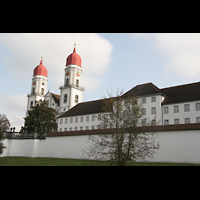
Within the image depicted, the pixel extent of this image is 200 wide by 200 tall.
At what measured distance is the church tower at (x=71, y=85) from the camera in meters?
61.0

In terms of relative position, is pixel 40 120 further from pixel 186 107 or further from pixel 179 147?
pixel 179 147

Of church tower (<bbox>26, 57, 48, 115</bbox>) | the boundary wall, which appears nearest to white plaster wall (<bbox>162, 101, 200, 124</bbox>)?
the boundary wall

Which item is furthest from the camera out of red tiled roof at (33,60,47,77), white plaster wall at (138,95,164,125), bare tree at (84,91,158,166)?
red tiled roof at (33,60,47,77)

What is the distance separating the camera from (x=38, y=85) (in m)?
75.3

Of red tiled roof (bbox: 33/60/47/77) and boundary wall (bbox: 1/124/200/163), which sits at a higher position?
red tiled roof (bbox: 33/60/47/77)

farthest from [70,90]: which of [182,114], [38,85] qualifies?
[182,114]

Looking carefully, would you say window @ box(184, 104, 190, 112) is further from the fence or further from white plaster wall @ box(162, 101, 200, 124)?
the fence

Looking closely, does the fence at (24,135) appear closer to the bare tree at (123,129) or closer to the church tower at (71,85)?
the bare tree at (123,129)

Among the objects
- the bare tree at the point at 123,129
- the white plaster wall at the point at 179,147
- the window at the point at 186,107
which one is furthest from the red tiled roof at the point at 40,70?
the bare tree at the point at 123,129

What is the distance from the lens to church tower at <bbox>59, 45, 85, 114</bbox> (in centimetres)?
6100

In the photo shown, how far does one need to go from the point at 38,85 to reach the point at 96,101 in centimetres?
3041
